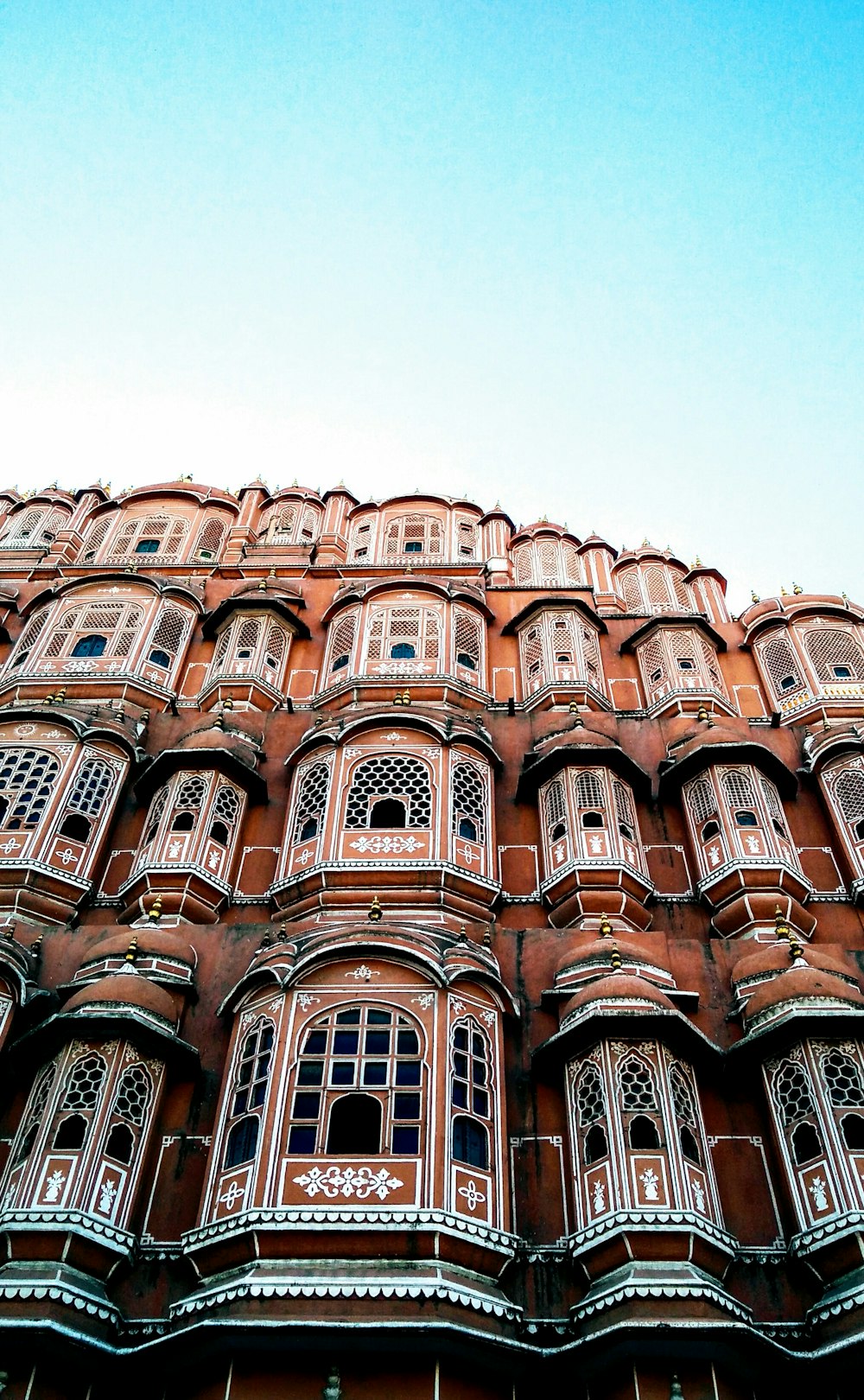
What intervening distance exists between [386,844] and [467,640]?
857 cm

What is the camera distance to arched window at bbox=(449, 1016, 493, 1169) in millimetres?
15867

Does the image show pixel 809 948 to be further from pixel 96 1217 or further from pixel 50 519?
pixel 50 519

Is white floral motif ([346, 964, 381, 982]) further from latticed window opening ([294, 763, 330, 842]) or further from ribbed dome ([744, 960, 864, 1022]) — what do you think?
ribbed dome ([744, 960, 864, 1022])

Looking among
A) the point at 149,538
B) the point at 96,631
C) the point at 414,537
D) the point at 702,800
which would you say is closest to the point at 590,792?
the point at 702,800

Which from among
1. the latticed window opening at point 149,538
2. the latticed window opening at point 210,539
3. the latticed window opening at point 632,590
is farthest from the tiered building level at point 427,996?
the latticed window opening at point 210,539

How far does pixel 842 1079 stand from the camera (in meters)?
16.3

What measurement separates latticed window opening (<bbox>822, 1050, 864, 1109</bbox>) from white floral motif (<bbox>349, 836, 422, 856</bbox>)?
7556 millimetres

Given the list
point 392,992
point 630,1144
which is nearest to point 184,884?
point 392,992

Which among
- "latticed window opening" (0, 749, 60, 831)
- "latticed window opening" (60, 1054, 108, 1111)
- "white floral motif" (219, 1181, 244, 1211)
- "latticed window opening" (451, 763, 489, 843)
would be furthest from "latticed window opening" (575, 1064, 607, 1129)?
"latticed window opening" (0, 749, 60, 831)

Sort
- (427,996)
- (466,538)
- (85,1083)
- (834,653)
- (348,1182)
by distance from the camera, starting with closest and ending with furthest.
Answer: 1. (348,1182)
2. (85,1083)
3. (427,996)
4. (834,653)
5. (466,538)

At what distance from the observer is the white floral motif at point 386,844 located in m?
20.8

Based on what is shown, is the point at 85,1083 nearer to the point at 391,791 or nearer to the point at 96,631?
the point at 391,791

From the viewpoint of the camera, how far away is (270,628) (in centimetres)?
2858

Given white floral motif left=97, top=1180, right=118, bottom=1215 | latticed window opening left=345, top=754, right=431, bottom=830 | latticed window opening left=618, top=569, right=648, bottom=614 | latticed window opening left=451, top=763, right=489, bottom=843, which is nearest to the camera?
white floral motif left=97, top=1180, right=118, bottom=1215
